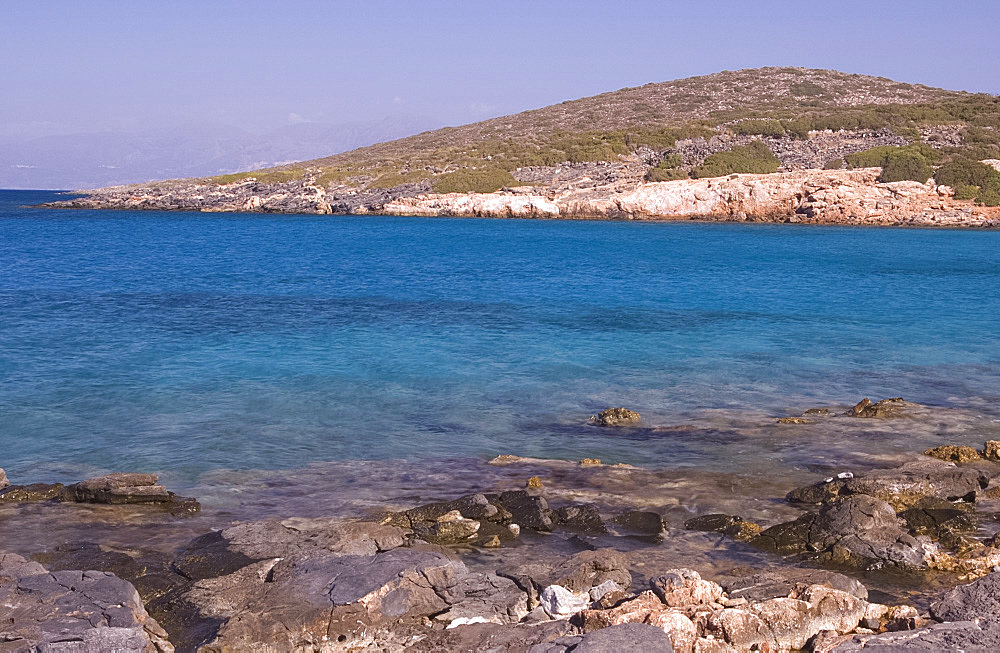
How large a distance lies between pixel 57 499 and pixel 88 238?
58.7 meters

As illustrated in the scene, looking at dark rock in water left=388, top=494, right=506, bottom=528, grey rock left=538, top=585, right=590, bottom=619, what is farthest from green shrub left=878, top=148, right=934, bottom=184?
grey rock left=538, top=585, right=590, bottom=619

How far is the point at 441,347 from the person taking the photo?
976 inches

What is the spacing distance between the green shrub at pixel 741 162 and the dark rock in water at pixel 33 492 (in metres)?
77.9

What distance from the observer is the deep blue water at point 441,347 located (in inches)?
638

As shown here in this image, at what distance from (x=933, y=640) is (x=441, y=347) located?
1845 cm

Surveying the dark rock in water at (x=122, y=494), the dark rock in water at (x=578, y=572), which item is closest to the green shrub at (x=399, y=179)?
the dark rock in water at (x=122, y=494)

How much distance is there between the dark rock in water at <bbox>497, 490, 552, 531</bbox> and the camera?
11.2 m

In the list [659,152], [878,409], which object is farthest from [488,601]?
[659,152]

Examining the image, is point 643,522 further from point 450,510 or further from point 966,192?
point 966,192

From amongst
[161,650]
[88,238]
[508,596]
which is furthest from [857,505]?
[88,238]

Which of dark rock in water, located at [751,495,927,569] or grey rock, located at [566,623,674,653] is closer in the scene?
grey rock, located at [566,623,674,653]

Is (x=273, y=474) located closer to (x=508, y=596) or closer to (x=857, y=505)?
(x=508, y=596)

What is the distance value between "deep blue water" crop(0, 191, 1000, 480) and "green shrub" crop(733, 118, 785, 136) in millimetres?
43611

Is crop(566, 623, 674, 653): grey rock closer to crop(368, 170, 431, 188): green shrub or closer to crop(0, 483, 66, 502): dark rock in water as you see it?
crop(0, 483, 66, 502): dark rock in water
